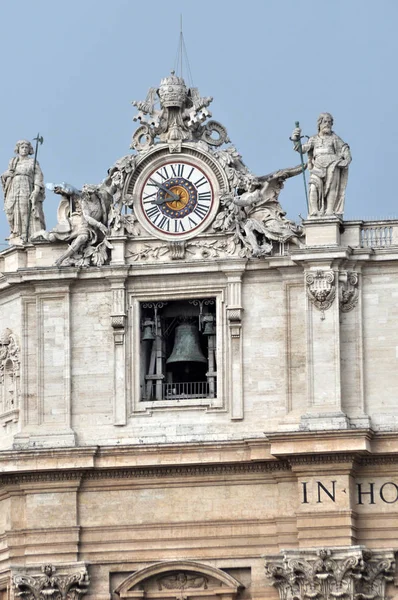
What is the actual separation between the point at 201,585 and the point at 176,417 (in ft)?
9.44

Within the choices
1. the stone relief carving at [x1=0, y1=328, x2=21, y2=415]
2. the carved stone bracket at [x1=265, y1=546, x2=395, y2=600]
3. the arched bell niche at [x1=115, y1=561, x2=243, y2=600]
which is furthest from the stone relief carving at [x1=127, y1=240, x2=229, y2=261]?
the carved stone bracket at [x1=265, y1=546, x2=395, y2=600]

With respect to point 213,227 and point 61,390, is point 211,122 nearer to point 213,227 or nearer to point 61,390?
point 213,227

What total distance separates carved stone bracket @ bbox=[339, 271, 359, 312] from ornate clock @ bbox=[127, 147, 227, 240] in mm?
2649

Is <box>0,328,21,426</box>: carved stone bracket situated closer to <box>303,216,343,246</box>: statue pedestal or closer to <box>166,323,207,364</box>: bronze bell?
<box>166,323,207,364</box>: bronze bell

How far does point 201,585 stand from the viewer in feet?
162

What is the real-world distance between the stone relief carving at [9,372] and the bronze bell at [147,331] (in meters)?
2.24

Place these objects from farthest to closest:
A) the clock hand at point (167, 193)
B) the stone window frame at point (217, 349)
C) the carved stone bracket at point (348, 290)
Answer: the clock hand at point (167, 193) < the stone window frame at point (217, 349) < the carved stone bracket at point (348, 290)

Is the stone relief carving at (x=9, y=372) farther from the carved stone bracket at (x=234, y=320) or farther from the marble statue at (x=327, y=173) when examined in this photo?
the marble statue at (x=327, y=173)

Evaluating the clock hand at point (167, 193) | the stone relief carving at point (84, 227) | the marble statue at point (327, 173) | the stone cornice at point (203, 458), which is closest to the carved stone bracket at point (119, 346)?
the stone relief carving at point (84, 227)

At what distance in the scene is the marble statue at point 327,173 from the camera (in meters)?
49.9

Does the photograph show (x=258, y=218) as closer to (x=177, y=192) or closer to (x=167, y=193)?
(x=177, y=192)

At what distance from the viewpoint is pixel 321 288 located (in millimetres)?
49219

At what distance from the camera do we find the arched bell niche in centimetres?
4903

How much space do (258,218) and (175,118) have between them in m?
2.33
